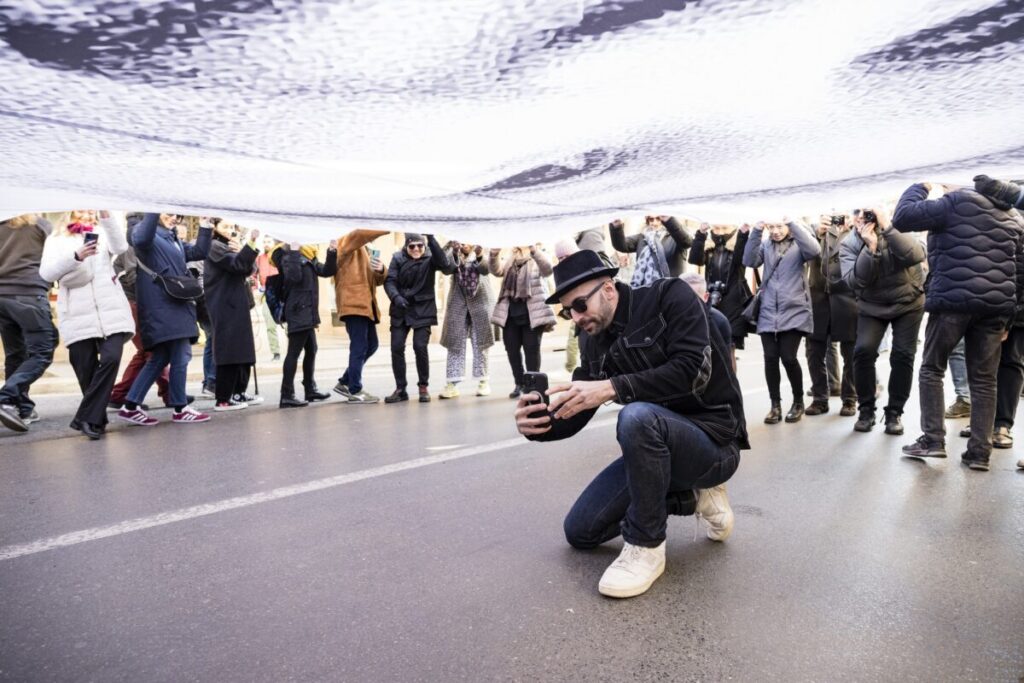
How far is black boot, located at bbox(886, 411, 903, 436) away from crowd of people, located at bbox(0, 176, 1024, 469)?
0.02m

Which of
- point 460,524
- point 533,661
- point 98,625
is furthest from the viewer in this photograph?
point 460,524

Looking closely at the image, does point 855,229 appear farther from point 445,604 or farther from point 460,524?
point 445,604

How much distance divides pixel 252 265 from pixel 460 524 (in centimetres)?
420

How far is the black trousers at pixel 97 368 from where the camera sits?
5.43 metres

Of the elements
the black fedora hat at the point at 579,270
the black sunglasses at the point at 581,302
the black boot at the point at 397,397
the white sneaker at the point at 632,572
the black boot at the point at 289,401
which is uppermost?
the black fedora hat at the point at 579,270

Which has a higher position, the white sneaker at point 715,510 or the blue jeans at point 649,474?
Answer: the blue jeans at point 649,474

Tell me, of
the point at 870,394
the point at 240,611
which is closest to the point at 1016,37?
the point at 240,611

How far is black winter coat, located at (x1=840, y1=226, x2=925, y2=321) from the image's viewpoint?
538 centimetres

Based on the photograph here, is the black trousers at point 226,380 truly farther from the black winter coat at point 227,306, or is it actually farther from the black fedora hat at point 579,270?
the black fedora hat at point 579,270

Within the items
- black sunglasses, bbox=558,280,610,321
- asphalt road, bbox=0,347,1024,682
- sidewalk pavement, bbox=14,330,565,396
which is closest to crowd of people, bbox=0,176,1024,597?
black sunglasses, bbox=558,280,610,321

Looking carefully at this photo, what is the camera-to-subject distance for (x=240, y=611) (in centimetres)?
244

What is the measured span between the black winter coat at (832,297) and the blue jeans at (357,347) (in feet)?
14.9

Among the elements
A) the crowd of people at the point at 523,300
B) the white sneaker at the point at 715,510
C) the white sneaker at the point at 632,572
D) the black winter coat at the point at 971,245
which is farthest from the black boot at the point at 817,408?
the white sneaker at the point at 632,572

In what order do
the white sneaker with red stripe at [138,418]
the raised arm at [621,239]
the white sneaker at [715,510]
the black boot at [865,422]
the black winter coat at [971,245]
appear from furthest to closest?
the raised arm at [621,239], the white sneaker with red stripe at [138,418], the black boot at [865,422], the black winter coat at [971,245], the white sneaker at [715,510]
